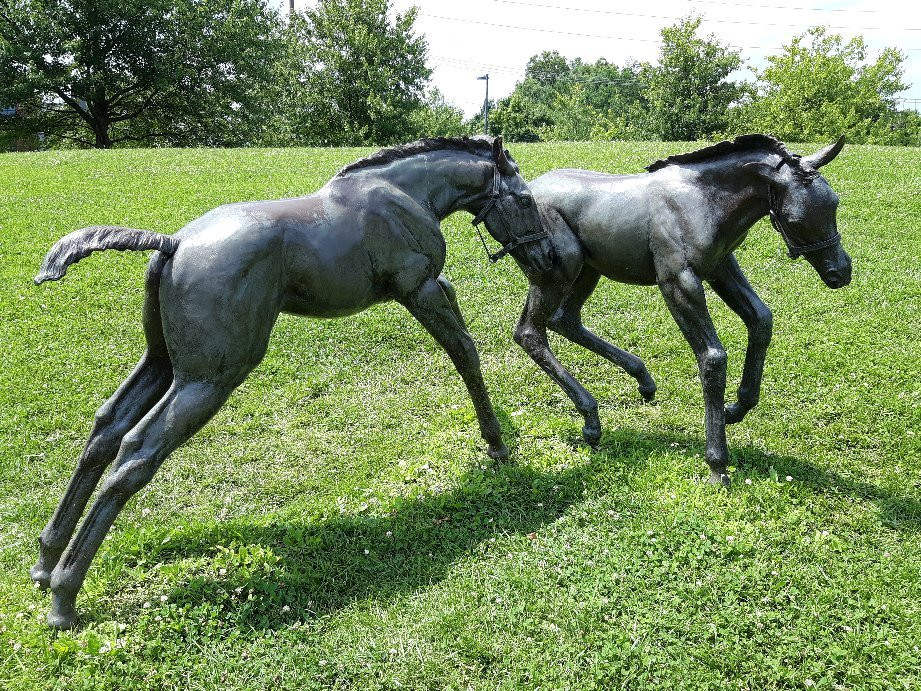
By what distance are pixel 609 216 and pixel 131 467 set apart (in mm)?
3439

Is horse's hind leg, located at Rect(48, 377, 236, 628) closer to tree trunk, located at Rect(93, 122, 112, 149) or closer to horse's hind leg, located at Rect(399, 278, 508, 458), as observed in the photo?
horse's hind leg, located at Rect(399, 278, 508, 458)

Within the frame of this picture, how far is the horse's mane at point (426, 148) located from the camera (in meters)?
4.37

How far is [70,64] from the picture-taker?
28.8 meters

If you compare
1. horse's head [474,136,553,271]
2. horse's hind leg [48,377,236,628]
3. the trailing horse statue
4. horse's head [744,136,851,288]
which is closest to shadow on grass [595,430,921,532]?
the trailing horse statue

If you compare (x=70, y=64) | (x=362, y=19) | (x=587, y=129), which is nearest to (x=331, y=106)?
(x=362, y=19)

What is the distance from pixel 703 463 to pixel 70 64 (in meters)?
32.9

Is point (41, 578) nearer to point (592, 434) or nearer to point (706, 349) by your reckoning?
point (592, 434)

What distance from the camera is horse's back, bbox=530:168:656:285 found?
4676 millimetres

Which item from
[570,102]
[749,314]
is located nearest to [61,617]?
[749,314]

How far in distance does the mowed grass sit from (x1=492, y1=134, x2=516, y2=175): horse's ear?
218cm

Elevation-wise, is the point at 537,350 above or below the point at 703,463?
above

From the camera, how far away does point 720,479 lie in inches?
182

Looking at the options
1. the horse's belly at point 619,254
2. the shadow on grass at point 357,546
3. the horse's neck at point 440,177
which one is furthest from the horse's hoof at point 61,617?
the horse's belly at point 619,254

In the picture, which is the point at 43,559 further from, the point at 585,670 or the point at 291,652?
the point at 585,670
